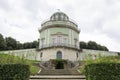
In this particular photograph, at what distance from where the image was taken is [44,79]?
46.9ft

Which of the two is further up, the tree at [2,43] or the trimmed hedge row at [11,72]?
the tree at [2,43]

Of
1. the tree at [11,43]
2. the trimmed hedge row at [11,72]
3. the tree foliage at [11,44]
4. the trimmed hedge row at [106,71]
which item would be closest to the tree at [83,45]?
the tree foliage at [11,44]

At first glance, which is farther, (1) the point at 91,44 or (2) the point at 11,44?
(1) the point at 91,44

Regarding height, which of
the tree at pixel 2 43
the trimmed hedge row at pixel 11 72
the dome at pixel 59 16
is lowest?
the trimmed hedge row at pixel 11 72

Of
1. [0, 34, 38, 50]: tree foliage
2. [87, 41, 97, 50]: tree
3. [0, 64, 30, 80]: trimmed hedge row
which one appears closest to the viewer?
[0, 64, 30, 80]: trimmed hedge row

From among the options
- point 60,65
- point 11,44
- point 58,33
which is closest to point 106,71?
point 60,65

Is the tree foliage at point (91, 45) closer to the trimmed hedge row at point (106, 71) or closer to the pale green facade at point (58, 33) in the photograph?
the pale green facade at point (58, 33)

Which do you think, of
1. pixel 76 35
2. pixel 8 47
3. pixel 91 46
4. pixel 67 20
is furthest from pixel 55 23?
pixel 91 46

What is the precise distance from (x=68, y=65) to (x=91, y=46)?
3024 cm

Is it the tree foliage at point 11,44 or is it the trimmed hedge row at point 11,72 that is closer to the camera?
the trimmed hedge row at point 11,72

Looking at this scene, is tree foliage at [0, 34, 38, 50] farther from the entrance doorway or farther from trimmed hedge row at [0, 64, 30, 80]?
trimmed hedge row at [0, 64, 30, 80]

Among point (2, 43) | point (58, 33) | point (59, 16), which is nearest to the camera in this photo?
point (58, 33)

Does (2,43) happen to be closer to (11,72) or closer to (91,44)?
(91,44)

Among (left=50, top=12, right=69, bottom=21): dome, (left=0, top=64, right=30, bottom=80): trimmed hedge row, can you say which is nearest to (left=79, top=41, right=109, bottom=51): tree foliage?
(left=50, top=12, right=69, bottom=21): dome
